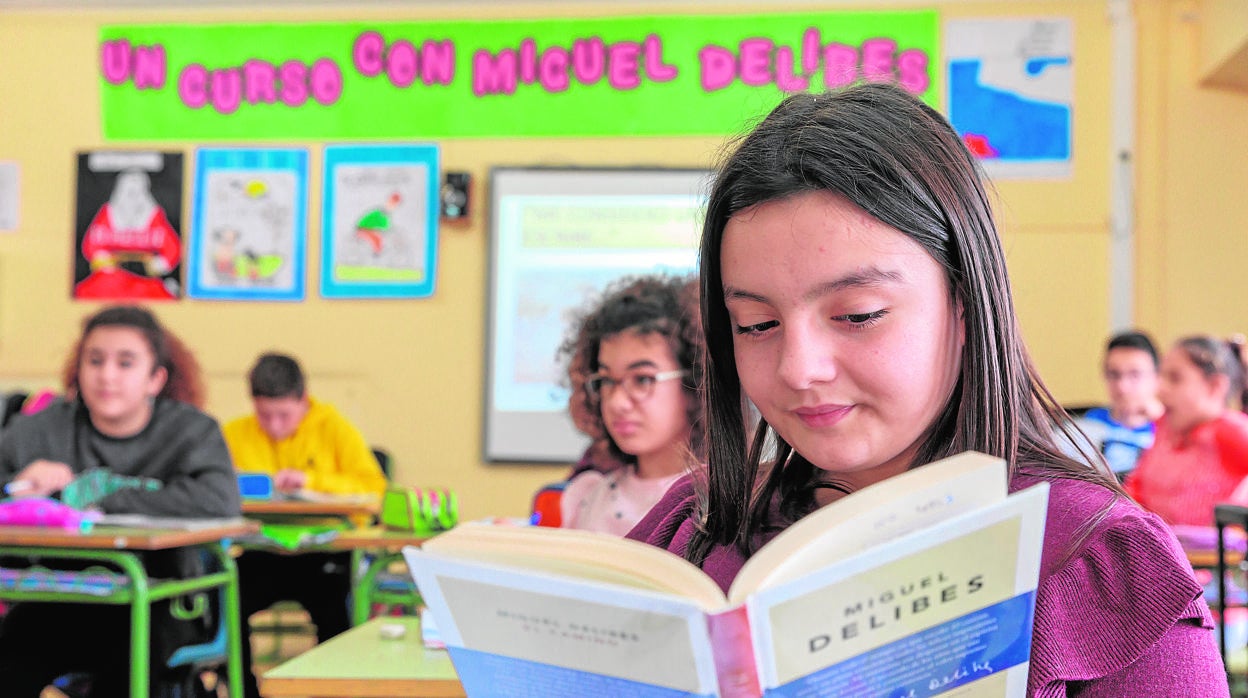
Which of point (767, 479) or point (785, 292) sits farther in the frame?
point (767, 479)

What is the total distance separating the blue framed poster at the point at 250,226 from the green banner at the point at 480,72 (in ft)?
0.52

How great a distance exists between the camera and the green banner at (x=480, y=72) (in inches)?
199

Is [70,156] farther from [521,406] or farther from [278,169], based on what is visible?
[521,406]

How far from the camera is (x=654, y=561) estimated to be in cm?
62

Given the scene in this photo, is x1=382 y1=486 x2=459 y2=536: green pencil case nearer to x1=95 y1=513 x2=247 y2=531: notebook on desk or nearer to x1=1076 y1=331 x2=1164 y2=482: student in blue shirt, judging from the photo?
x1=95 y1=513 x2=247 y2=531: notebook on desk

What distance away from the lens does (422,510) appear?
2926 mm

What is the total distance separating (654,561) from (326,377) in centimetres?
480

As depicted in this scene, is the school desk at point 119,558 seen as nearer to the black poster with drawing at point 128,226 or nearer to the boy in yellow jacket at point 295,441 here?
the boy in yellow jacket at point 295,441

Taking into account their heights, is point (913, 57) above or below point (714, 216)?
above

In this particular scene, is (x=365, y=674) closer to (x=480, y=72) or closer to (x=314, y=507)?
(x=314, y=507)

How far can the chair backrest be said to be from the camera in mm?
2373

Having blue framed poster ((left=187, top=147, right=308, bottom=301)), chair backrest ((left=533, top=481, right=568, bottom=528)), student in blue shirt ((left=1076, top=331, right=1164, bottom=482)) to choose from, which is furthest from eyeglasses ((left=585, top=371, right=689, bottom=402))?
blue framed poster ((left=187, top=147, right=308, bottom=301))

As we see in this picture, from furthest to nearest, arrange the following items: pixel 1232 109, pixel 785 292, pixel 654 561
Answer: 1. pixel 1232 109
2. pixel 785 292
3. pixel 654 561

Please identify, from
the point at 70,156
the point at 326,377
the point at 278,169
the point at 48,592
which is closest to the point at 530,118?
the point at 278,169
